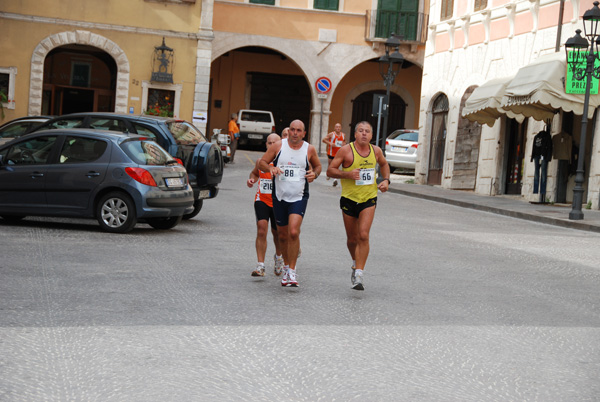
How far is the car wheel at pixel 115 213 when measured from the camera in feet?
45.2

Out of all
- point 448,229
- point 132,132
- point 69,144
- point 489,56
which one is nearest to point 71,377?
point 69,144

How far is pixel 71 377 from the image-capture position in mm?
5777

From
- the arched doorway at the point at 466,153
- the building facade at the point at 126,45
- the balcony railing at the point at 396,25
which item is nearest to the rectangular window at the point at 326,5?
the balcony railing at the point at 396,25

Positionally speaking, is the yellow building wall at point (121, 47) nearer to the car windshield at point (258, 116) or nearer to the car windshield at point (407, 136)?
the car windshield at point (407, 136)

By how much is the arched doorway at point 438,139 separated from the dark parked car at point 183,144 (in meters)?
17.8

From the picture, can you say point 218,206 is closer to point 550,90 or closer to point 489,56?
point 550,90

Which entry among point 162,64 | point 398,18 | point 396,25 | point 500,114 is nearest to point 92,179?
point 500,114

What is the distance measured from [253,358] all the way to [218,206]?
13.0 metres

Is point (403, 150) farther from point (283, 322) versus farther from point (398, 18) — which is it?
point (283, 322)

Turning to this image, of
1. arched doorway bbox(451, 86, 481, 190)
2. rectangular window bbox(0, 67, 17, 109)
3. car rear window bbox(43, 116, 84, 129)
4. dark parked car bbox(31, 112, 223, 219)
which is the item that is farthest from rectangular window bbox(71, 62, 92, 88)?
dark parked car bbox(31, 112, 223, 219)

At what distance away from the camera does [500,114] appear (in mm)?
26328

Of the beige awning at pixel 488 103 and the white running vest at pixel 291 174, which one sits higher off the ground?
the beige awning at pixel 488 103

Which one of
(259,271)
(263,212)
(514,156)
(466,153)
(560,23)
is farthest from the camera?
(466,153)

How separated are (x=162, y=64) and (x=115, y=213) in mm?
23159
